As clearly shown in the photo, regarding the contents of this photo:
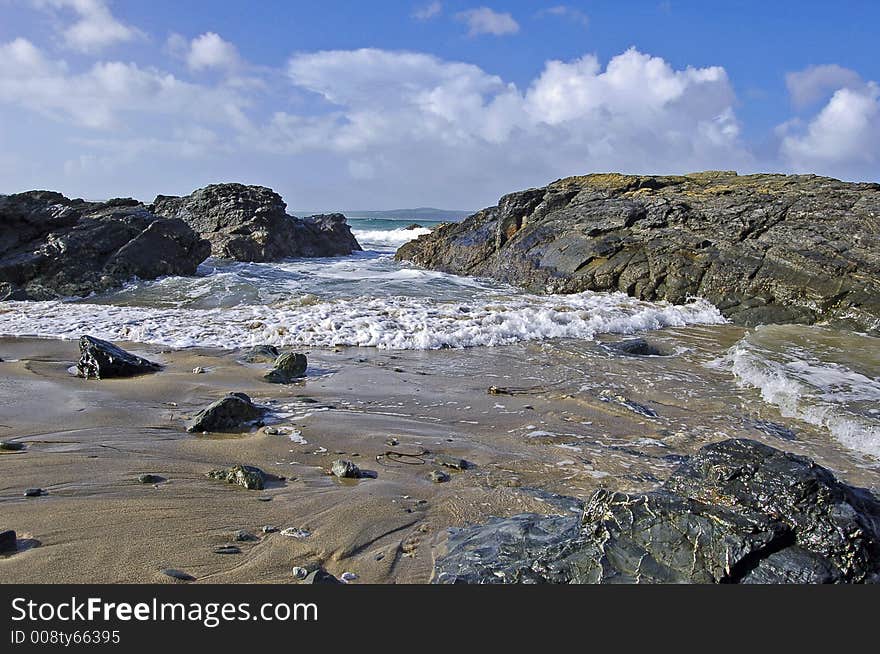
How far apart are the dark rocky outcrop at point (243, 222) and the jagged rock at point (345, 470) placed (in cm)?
1836

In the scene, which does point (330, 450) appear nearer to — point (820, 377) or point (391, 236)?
point (820, 377)

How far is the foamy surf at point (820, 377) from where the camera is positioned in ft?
18.0

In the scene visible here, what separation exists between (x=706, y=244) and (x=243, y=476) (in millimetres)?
13871

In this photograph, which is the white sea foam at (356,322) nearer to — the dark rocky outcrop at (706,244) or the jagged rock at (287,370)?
the dark rocky outcrop at (706,244)

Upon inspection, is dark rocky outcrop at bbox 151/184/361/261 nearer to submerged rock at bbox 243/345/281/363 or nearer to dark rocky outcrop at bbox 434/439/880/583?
submerged rock at bbox 243/345/281/363

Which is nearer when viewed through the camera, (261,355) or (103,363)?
(103,363)

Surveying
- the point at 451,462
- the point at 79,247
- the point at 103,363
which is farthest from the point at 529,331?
the point at 79,247

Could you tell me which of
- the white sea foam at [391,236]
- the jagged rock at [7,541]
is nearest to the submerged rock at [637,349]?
the jagged rock at [7,541]

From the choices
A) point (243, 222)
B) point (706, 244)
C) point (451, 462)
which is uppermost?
point (243, 222)

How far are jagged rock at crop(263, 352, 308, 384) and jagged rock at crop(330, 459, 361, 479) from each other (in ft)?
9.10

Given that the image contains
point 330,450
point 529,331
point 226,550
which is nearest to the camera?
point 226,550

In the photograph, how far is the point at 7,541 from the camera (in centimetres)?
266

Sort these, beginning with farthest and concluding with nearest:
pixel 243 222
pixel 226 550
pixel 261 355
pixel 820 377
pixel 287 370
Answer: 1. pixel 243 222
2. pixel 261 355
3. pixel 820 377
4. pixel 287 370
5. pixel 226 550

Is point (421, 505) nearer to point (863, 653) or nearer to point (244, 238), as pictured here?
point (863, 653)
